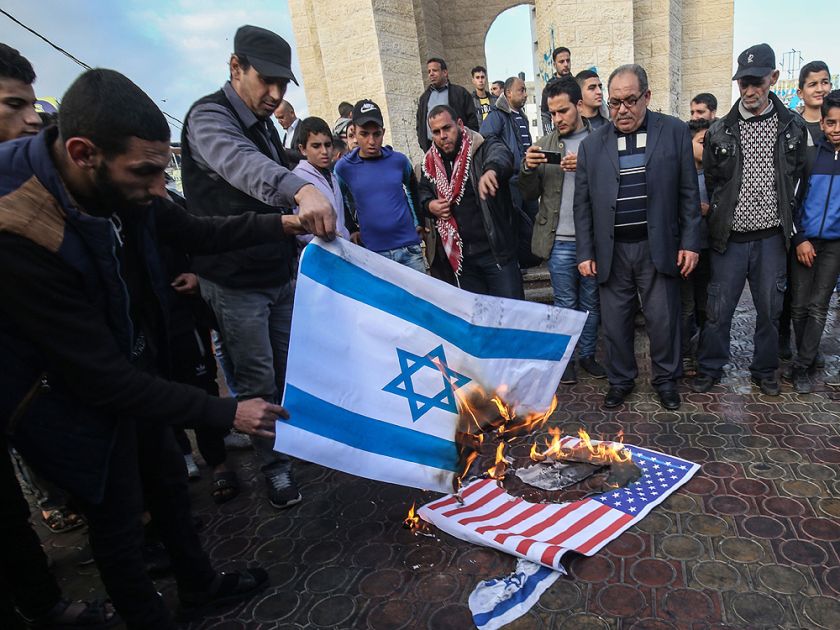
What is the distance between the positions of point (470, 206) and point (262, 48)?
90.2 inches

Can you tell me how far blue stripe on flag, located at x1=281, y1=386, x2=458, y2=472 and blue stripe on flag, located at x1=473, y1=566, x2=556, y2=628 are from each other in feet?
2.09

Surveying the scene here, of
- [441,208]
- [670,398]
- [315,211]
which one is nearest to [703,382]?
Result: [670,398]

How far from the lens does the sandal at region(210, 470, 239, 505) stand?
3.35 metres

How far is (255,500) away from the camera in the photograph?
10.9ft

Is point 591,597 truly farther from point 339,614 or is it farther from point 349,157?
point 349,157

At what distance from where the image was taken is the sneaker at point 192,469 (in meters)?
3.74

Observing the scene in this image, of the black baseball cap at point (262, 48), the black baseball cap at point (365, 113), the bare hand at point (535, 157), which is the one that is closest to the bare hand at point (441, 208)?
the bare hand at point (535, 157)

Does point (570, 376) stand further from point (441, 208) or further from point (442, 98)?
point (442, 98)

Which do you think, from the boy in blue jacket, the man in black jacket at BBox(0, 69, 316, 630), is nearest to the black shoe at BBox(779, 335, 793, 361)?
the boy in blue jacket

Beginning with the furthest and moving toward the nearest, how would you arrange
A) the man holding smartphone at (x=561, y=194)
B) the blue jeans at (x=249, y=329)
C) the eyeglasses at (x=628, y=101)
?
the man holding smartphone at (x=561, y=194) < the eyeglasses at (x=628, y=101) < the blue jeans at (x=249, y=329)

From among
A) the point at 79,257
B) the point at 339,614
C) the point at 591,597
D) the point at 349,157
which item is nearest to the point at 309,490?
the point at 339,614

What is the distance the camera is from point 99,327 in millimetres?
1607

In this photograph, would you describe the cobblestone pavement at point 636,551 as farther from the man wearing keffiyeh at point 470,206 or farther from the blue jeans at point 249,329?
the man wearing keffiyeh at point 470,206

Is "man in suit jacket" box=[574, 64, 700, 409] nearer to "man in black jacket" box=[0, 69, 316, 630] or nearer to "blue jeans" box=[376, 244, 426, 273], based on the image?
"blue jeans" box=[376, 244, 426, 273]
